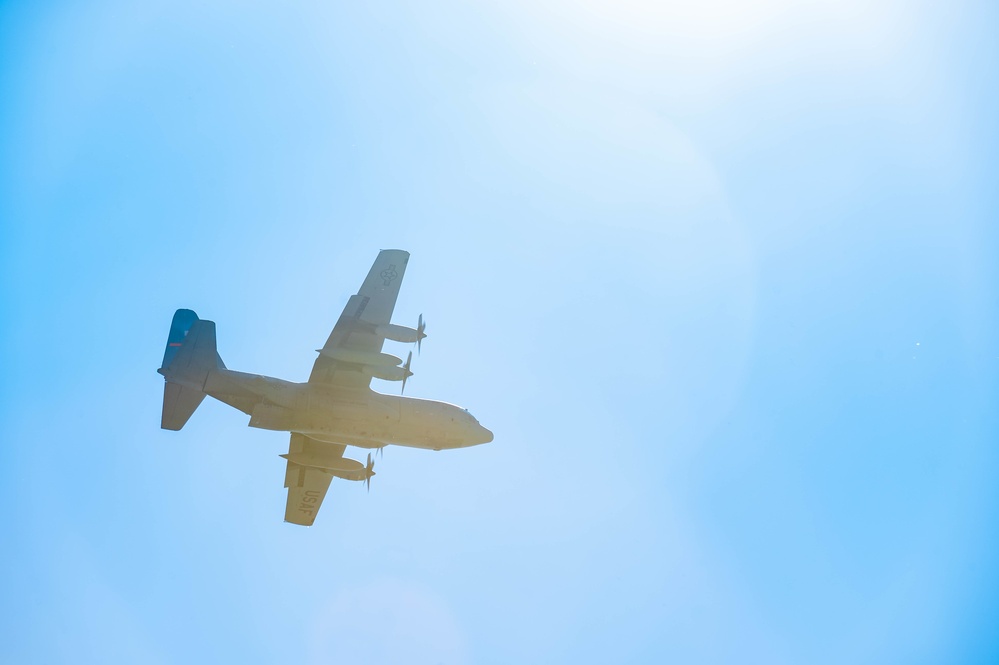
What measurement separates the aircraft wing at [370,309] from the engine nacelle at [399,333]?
1.43 ft

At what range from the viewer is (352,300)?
31.9 metres

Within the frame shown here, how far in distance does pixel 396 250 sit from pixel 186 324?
9.36m

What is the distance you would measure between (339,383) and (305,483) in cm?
822

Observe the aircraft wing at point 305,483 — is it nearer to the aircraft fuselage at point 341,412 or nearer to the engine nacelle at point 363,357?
the aircraft fuselage at point 341,412

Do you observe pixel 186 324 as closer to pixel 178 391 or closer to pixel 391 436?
pixel 178 391

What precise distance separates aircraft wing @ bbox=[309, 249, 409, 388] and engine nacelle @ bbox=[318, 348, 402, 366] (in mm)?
267

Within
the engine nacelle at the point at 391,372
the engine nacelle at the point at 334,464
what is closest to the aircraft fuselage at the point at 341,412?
the engine nacelle at the point at 391,372

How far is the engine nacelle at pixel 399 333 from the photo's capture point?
31.4 meters

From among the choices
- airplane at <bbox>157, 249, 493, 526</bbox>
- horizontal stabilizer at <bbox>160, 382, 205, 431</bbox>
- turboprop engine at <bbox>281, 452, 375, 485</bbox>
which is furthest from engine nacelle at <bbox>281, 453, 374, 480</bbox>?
horizontal stabilizer at <bbox>160, 382, 205, 431</bbox>

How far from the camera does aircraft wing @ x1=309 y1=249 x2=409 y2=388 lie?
32.0 metres

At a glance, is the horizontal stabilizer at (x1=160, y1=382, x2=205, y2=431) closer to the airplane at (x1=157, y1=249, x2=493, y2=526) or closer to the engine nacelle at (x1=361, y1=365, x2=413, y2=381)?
the airplane at (x1=157, y1=249, x2=493, y2=526)

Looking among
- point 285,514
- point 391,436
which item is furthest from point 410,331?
point 285,514

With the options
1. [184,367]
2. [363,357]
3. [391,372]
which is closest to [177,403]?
[184,367]

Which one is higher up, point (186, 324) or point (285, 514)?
point (186, 324)
